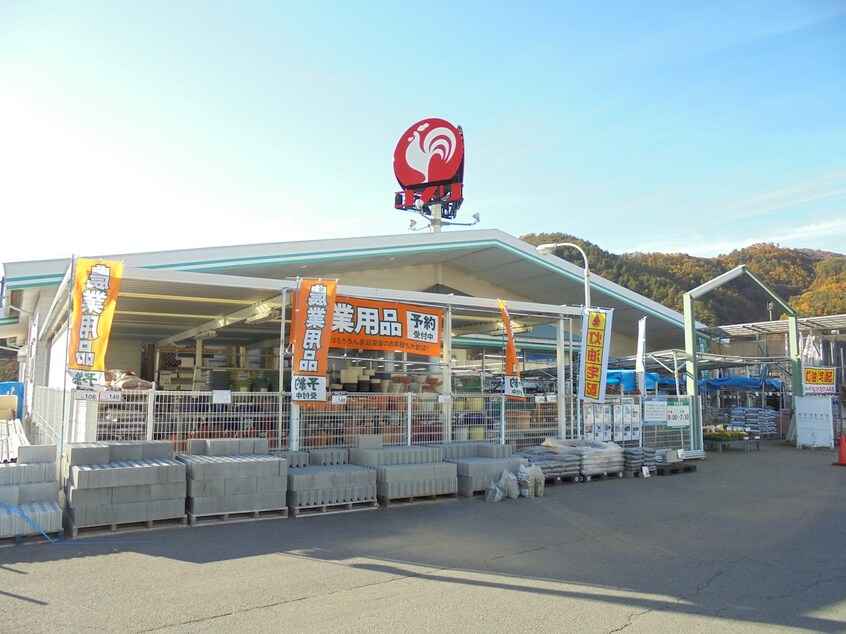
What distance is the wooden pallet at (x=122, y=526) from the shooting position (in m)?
8.25

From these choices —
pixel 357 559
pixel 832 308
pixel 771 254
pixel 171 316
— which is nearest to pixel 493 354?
pixel 171 316

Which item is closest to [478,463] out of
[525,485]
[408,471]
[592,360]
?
[525,485]

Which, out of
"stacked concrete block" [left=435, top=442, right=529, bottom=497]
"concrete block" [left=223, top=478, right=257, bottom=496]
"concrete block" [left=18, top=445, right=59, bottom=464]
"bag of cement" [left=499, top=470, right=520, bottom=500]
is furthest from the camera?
"stacked concrete block" [left=435, top=442, right=529, bottom=497]

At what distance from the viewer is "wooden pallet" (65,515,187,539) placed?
8.25m

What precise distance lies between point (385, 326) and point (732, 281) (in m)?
57.3

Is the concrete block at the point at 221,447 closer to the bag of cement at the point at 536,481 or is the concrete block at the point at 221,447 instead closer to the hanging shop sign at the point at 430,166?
the bag of cement at the point at 536,481

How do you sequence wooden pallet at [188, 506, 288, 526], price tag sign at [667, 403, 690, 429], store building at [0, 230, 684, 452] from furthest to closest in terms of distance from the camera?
price tag sign at [667, 403, 690, 429]
store building at [0, 230, 684, 452]
wooden pallet at [188, 506, 288, 526]

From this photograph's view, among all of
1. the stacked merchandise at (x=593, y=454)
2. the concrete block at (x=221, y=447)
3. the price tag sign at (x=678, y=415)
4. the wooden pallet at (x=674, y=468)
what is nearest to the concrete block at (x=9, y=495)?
the concrete block at (x=221, y=447)

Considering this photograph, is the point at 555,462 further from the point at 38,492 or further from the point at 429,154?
the point at 429,154

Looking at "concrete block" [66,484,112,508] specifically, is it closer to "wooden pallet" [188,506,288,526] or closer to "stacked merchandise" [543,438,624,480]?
"wooden pallet" [188,506,288,526]

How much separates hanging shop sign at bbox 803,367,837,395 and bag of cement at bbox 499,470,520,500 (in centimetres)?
1653

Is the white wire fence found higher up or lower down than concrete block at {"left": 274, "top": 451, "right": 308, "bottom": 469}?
higher up

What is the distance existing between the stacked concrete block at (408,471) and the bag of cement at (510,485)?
836 millimetres

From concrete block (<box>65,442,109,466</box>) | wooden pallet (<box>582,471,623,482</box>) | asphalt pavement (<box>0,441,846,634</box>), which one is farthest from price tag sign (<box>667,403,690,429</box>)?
concrete block (<box>65,442,109,466</box>)
